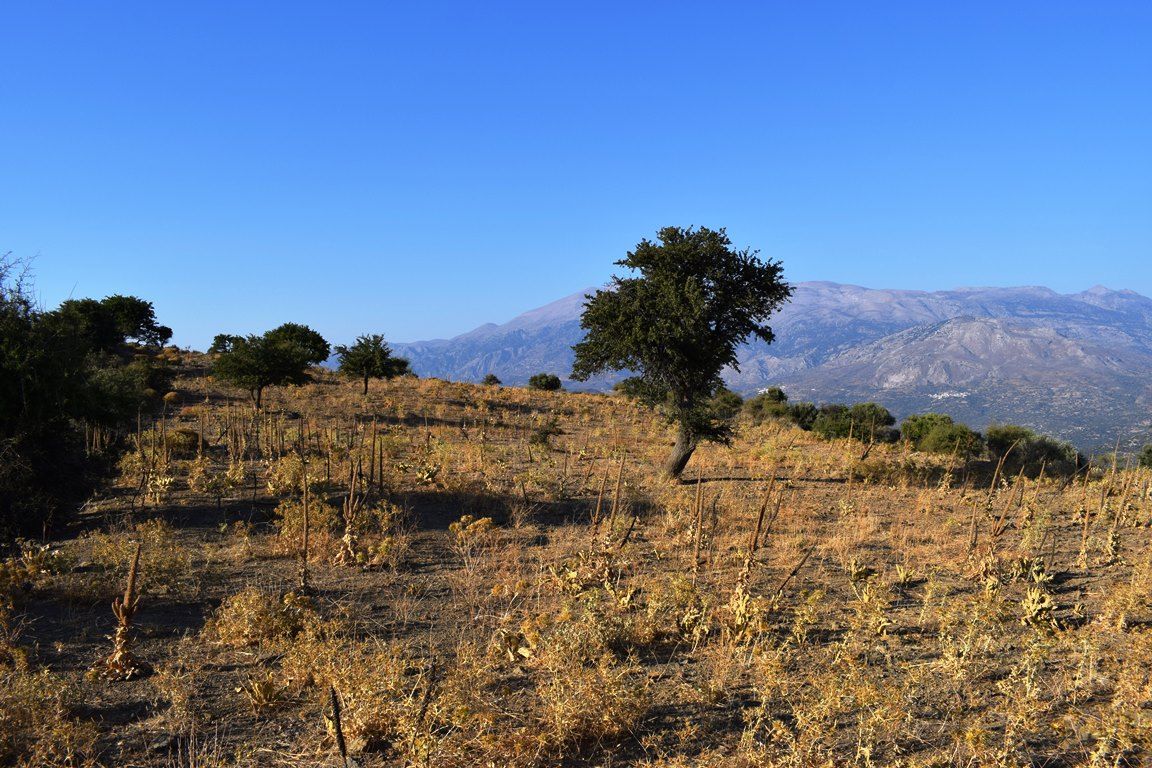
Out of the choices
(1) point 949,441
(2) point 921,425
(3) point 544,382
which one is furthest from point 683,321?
(3) point 544,382

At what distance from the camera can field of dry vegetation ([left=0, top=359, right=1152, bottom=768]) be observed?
4863 millimetres

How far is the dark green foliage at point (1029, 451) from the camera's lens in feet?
73.6

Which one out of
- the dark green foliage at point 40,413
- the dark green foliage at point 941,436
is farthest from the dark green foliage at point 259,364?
the dark green foliage at point 941,436

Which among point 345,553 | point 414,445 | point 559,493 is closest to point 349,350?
point 414,445

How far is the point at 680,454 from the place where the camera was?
17.2 meters

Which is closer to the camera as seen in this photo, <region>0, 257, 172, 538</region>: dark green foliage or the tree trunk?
<region>0, 257, 172, 538</region>: dark green foliage

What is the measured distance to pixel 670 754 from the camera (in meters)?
4.86

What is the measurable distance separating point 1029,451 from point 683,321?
18682mm

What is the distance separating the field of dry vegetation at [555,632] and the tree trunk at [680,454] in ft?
8.95

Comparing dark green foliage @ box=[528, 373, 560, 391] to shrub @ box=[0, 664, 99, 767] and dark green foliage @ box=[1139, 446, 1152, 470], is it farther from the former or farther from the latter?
shrub @ box=[0, 664, 99, 767]

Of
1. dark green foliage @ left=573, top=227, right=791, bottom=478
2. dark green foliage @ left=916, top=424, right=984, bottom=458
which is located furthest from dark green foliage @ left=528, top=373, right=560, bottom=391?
dark green foliage @ left=573, top=227, right=791, bottom=478

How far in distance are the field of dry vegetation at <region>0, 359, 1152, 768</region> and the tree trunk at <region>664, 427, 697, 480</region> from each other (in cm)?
273

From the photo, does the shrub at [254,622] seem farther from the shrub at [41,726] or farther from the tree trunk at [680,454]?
the tree trunk at [680,454]

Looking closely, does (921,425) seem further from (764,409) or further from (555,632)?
(555,632)
